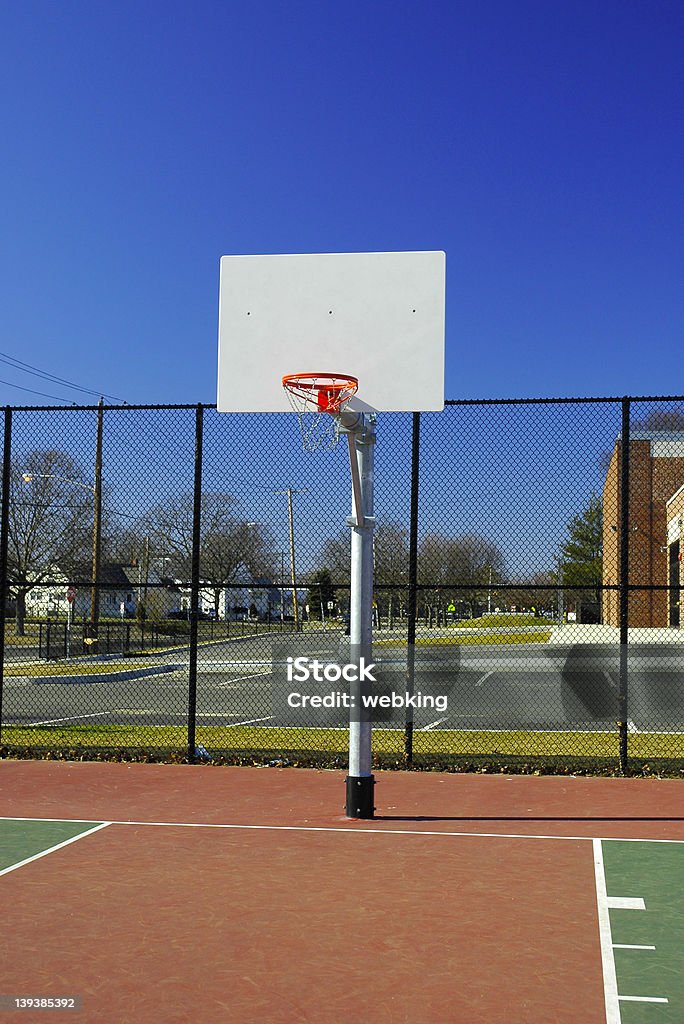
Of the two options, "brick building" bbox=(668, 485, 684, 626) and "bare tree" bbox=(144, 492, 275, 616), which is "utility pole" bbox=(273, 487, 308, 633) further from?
"brick building" bbox=(668, 485, 684, 626)

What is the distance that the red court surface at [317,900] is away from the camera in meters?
5.10

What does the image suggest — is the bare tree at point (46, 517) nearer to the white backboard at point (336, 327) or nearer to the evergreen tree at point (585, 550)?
the white backboard at point (336, 327)

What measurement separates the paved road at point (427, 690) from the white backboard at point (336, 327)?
407 cm

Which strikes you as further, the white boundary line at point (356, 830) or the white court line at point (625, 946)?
the white boundary line at point (356, 830)

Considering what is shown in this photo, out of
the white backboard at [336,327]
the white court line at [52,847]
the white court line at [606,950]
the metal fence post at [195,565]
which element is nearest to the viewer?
the white court line at [606,950]

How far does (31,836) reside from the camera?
28.0ft

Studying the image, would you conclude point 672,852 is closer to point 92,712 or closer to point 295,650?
point 295,650

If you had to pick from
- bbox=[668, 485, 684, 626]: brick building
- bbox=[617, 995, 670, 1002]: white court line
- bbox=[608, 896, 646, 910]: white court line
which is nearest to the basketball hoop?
bbox=[608, 896, 646, 910]: white court line

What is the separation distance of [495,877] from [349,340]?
16.1ft

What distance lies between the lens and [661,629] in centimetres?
2120

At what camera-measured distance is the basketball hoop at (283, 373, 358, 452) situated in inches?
374

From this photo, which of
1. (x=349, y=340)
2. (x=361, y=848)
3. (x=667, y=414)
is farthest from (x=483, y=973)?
(x=667, y=414)

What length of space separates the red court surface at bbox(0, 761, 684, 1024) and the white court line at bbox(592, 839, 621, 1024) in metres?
0.04

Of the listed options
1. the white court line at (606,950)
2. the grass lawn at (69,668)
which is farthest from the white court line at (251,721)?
the grass lawn at (69,668)
